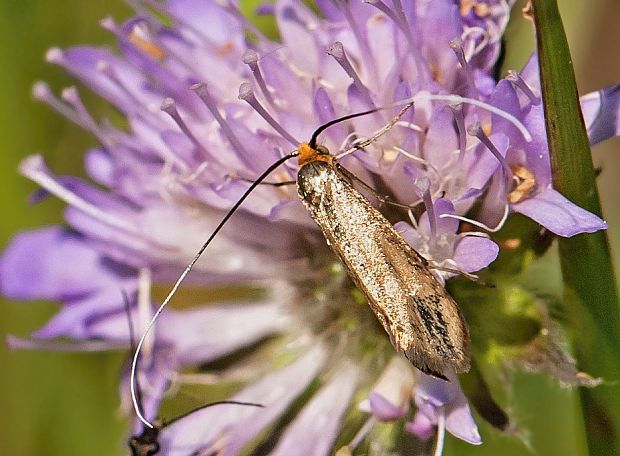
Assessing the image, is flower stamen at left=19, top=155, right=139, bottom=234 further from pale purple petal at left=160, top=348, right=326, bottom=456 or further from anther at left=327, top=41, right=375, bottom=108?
anther at left=327, top=41, right=375, bottom=108

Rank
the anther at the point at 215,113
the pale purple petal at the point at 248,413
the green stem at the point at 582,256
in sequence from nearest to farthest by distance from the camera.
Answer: the green stem at the point at 582,256, the anther at the point at 215,113, the pale purple petal at the point at 248,413

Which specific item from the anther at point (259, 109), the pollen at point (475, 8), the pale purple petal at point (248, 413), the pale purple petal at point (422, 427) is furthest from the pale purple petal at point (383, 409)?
the pollen at point (475, 8)

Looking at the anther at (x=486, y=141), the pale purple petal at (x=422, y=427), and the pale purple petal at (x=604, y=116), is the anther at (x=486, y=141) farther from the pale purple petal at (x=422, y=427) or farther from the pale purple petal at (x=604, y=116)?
the pale purple petal at (x=422, y=427)

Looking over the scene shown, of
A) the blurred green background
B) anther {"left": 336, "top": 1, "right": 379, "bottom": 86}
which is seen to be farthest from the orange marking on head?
the blurred green background

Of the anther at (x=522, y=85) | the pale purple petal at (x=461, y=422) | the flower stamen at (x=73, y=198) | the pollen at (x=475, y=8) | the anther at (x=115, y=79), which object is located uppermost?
the pollen at (x=475, y=8)

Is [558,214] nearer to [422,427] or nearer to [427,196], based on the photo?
[427,196]

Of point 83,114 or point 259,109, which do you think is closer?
point 259,109

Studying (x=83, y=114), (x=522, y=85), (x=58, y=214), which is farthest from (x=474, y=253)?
(x=58, y=214)
